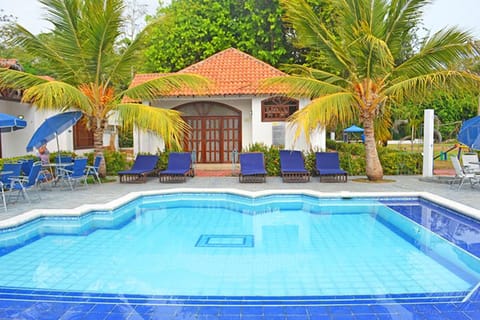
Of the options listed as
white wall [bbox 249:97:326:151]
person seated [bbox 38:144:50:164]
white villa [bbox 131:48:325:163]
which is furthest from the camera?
white villa [bbox 131:48:325:163]

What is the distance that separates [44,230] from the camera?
875cm

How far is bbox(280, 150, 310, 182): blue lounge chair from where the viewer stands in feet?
48.7

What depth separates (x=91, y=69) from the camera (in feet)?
45.9

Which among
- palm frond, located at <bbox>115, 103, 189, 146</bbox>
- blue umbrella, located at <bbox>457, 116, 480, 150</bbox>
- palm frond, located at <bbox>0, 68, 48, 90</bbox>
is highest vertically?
palm frond, located at <bbox>0, 68, 48, 90</bbox>

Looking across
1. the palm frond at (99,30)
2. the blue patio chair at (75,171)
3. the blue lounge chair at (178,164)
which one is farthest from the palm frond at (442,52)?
the blue patio chair at (75,171)

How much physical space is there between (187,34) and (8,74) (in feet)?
49.1

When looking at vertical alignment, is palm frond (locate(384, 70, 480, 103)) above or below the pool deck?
above

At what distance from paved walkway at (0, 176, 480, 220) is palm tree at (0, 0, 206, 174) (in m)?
2.07

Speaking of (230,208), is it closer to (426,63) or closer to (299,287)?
(299,287)

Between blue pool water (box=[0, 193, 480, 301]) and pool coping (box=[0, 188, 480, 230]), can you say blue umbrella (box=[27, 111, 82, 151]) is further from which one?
blue pool water (box=[0, 193, 480, 301])

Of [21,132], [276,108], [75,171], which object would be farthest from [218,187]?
[21,132]

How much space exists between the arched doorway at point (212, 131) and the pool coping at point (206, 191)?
23.8 feet

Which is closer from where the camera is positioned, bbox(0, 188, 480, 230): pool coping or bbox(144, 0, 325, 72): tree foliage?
bbox(0, 188, 480, 230): pool coping

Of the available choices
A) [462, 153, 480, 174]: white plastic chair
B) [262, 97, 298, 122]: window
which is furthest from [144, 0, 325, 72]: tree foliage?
[462, 153, 480, 174]: white plastic chair
